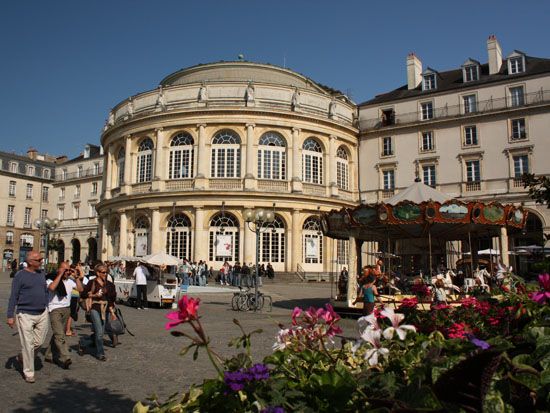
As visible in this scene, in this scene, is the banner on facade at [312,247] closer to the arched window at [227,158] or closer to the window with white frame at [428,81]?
the arched window at [227,158]

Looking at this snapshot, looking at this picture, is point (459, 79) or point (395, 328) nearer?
point (395, 328)

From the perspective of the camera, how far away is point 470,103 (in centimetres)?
3919

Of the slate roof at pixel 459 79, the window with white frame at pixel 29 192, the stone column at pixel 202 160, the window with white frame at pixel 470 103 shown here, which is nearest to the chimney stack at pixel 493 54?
the slate roof at pixel 459 79

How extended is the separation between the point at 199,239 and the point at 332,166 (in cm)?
1188

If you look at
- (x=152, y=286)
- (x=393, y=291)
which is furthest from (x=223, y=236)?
(x=393, y=291)

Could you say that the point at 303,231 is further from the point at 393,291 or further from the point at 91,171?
the point at 91,171

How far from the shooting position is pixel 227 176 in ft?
122

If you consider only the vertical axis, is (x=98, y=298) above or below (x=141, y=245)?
below

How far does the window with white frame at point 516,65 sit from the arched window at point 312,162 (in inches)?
624

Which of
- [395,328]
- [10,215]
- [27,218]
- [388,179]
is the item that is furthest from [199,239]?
[27,218]

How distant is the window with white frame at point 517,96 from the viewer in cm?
3707

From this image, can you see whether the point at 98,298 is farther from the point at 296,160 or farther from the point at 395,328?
the point at 296,160

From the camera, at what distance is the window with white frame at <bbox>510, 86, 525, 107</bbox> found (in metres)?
Result: 37.1

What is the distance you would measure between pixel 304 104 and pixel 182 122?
9.52m
